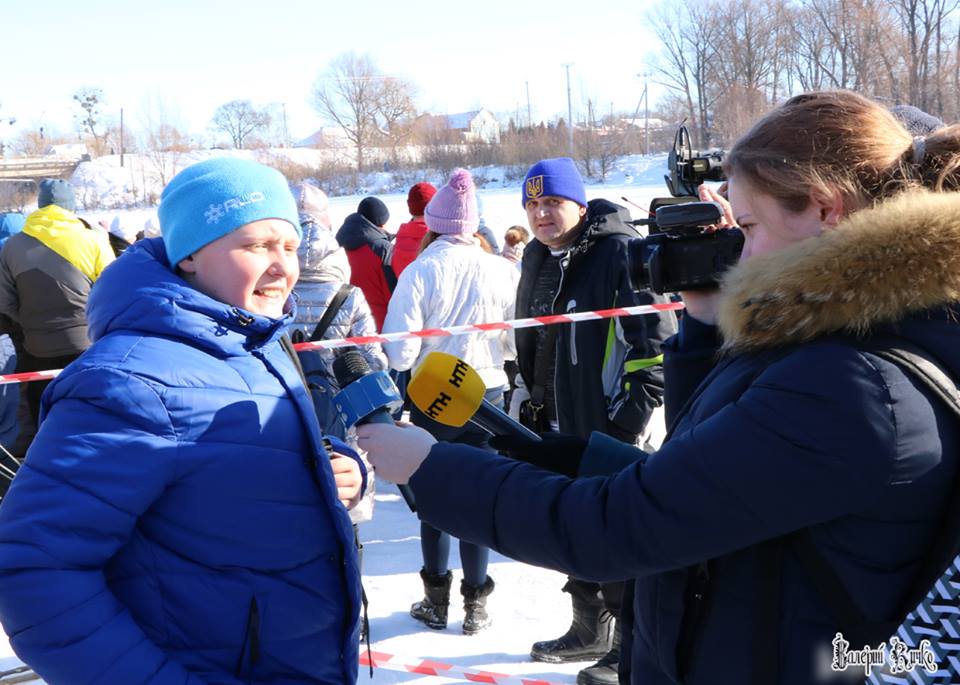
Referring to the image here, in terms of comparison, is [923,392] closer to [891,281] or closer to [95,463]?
[891,281]

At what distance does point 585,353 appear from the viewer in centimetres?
369

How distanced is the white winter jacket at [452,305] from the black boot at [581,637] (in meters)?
1.15

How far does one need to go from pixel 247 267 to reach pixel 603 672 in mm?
2549

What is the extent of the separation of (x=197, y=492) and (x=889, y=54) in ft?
119

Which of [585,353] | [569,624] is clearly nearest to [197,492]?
[585,353]

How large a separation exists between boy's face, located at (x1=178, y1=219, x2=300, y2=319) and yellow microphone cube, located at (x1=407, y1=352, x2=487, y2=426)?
375mm

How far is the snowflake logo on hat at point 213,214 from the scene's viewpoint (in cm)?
182

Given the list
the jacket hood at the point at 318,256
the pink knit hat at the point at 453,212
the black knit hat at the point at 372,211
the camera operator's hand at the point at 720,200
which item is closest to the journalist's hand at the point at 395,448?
the camera operator's hand at the point at 720,200

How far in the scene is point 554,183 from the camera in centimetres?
390

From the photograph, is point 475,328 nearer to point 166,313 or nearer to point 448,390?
point 448,390

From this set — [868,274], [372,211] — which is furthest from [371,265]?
[868,274]

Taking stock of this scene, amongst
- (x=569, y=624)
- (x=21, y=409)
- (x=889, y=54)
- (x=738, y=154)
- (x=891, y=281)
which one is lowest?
(x=569, y=624)

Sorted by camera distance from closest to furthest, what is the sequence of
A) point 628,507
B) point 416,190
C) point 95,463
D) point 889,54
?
point 628,507 → point 95,463 → point 416,190 → point 889,54

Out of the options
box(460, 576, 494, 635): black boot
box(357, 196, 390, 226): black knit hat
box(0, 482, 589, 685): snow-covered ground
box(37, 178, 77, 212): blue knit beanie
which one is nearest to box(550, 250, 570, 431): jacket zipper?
box(460, 576, 494, 635): black boot
